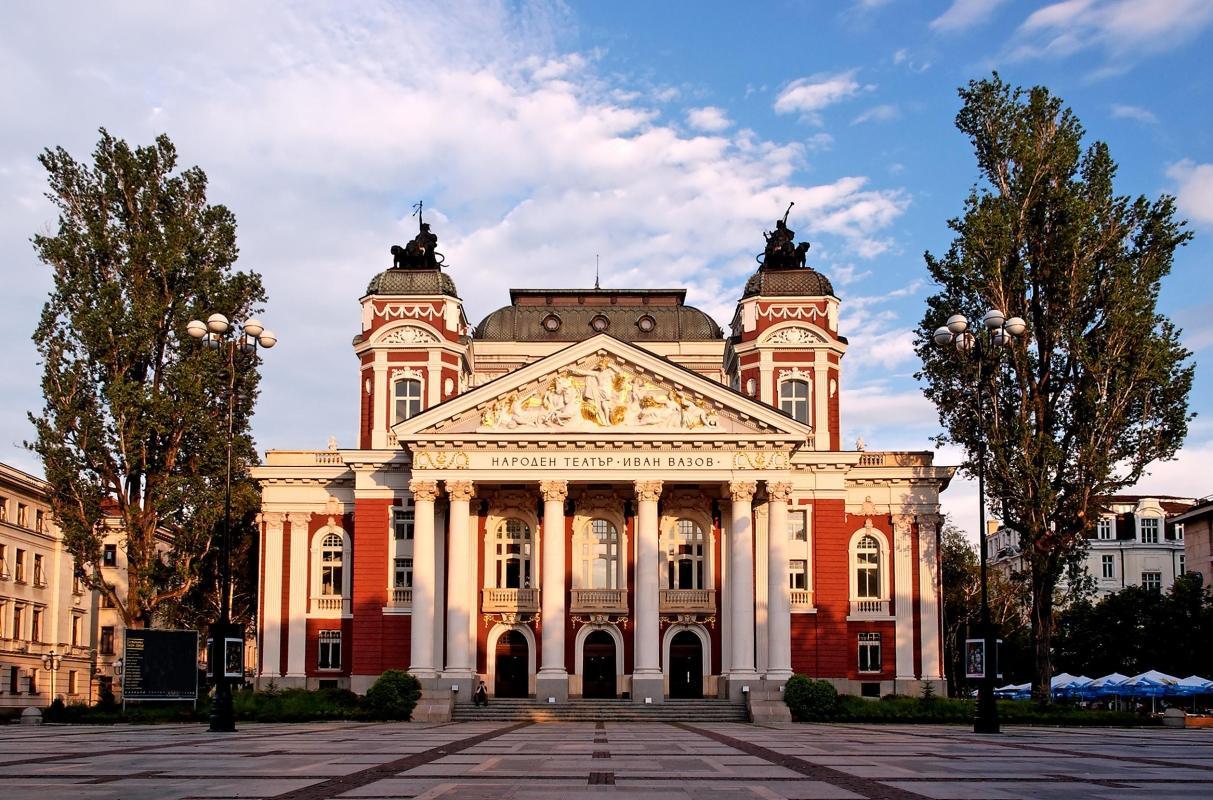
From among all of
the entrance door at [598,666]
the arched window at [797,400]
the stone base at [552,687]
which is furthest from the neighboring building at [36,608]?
the arched window at [797,400]

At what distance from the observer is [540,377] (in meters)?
53.7

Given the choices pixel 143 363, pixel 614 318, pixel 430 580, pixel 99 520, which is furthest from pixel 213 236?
pixel 614 318

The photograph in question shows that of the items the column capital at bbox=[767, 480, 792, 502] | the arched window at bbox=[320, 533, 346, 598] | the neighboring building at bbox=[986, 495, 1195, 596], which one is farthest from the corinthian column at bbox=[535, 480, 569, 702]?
the neighboring building at bbox=[986, 495, 1195, 596]

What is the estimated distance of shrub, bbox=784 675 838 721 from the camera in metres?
49.5

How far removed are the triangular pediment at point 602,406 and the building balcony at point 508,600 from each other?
7923 millimetres

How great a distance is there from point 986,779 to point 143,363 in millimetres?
41949

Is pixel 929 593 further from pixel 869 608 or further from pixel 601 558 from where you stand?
pixel 601 558

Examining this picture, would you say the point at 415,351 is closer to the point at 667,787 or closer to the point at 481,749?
the point at 481,749

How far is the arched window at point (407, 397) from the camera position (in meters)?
62.6

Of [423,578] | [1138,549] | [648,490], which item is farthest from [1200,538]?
[423,578]

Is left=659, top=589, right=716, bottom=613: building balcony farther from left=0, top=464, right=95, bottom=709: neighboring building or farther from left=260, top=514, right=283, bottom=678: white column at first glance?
left=0, top=464, right=95, bottom=709: neighboring building

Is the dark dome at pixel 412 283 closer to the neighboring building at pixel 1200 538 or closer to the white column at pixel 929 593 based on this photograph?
the white column at pixel 929 593

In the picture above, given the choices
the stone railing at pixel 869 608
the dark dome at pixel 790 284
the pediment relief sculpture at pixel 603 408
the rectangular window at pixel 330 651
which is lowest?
the rectangular window at pixel 330 651

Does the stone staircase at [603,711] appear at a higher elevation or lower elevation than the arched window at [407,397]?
lower
